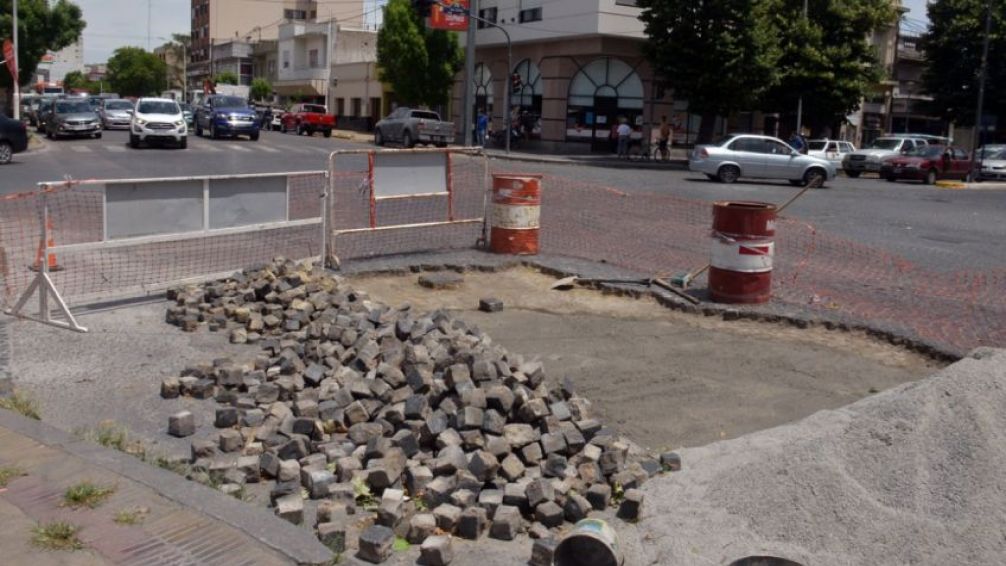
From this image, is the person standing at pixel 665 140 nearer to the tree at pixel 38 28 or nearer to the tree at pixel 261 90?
the tree at pixel 38 28

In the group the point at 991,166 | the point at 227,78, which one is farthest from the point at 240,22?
the point at 991,166

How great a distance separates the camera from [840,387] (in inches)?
300

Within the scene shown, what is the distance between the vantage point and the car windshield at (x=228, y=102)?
1715 inches

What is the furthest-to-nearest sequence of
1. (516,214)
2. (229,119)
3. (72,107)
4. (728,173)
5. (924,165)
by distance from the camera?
(229,119)
(72,107)
(924,165)
(728,173)
(516,214)

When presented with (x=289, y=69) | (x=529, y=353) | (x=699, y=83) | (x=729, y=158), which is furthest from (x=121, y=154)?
(x=289, y=69)

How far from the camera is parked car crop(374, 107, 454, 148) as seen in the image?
132 ft

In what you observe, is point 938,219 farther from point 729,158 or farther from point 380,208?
point 380,208

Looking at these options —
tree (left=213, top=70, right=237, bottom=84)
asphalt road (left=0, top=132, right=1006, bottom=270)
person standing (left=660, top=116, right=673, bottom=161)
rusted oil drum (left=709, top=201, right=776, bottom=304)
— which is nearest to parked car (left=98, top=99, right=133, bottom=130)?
asphalt road (left=0, top=132, right=1006, bottom=270)

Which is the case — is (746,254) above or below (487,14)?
below

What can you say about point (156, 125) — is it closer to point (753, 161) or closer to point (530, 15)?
point (530, 15)

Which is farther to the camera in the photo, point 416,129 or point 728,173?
point 416,129

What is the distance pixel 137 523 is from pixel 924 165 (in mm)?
36162

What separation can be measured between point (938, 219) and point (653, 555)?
1840 centimetres

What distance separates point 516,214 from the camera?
12.7 m
